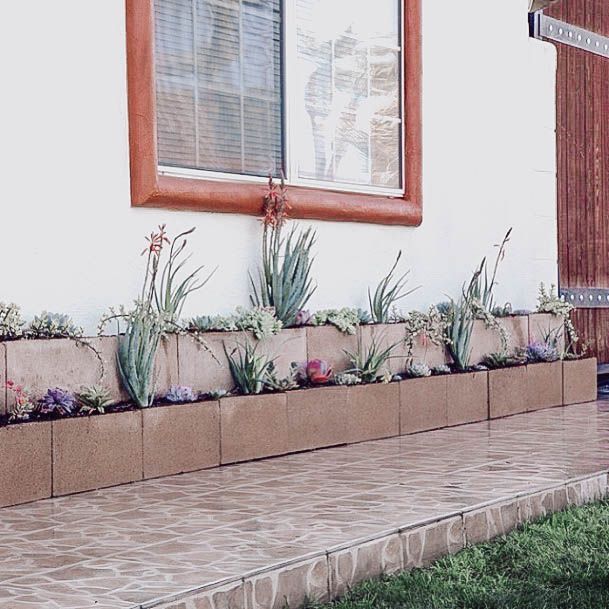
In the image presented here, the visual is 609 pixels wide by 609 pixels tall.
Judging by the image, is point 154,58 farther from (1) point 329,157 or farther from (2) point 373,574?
(2) point 373,574

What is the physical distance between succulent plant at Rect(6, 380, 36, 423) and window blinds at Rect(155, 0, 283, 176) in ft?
4.14

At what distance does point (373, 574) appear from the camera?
129 inches

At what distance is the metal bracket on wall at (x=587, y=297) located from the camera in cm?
746

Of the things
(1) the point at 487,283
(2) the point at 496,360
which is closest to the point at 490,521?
(2) the point at 496,360

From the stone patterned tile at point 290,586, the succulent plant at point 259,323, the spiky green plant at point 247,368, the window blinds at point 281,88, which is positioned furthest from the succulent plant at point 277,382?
the stone patterned tile at point 290,586

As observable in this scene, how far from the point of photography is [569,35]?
295 inches

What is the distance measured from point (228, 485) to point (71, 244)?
1086 millimetres

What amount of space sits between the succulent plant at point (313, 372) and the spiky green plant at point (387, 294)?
566 millimetres

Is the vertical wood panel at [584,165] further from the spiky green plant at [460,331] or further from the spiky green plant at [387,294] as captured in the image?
the spiky green plant at [387,294]

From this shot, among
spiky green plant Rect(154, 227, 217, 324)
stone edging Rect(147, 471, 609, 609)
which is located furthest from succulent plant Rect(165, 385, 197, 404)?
stone edging Rect(147, 471, 609, 609)

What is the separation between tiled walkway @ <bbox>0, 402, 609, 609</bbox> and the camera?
9.52 feet

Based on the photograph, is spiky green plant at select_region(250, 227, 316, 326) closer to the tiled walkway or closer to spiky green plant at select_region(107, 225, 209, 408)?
spiky green plant at select_region(107, 225, 209, 408)

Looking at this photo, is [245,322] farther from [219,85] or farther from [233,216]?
[219,85]

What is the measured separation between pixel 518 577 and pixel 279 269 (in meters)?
2.21
